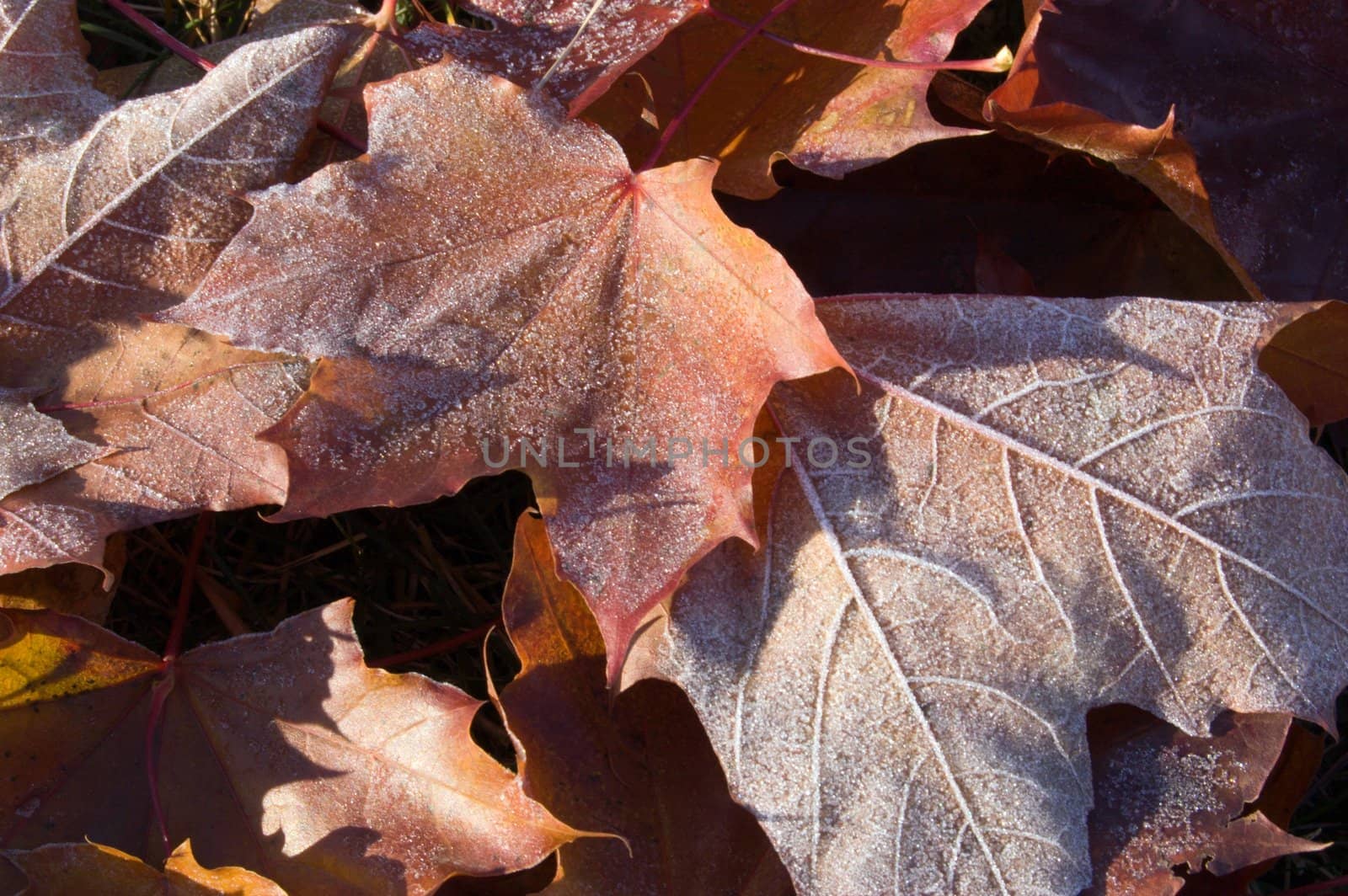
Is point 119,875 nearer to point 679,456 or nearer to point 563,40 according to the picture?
point 679,456

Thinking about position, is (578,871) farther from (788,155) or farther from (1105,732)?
(788,155)

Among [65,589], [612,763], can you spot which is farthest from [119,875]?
[612,763]

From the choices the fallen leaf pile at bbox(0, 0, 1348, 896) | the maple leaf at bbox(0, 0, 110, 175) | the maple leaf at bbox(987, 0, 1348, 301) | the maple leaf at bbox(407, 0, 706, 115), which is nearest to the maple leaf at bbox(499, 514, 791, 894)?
the fallen leaf pile at bbox(0, 0, 1348, 896)

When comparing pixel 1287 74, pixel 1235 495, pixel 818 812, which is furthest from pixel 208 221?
pixel 1287 74

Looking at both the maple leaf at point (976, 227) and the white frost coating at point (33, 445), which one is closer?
the white frost coating at point (33, 445)

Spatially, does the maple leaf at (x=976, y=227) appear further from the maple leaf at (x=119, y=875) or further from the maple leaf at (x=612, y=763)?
the maple leaf at (x=119, y=875)

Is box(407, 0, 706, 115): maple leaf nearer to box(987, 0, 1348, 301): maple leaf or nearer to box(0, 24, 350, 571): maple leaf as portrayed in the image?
box(0, 24, 350, 571): maple leaf

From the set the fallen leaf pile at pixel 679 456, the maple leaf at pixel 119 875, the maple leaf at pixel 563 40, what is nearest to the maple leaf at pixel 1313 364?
the fallen leaf pile at pixel 679 456
